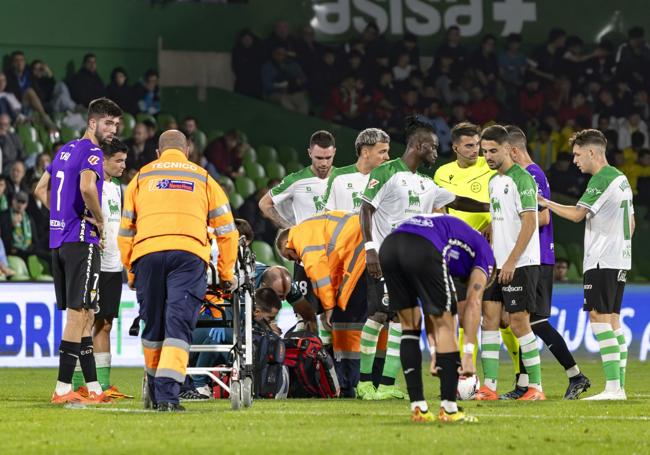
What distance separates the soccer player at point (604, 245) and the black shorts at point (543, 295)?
456 mm

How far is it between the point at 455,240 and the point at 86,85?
16.1 m

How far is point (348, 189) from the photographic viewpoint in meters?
13.0

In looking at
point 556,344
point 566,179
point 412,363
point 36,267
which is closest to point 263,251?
point 36,267

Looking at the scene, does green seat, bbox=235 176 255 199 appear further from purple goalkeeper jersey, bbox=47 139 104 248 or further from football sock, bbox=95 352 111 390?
purple goalkeeper jersey, bbox=47 139 104 248

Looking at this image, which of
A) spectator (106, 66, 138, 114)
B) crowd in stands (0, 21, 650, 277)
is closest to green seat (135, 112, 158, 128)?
crowd in stands (0, 21, 650, 277)

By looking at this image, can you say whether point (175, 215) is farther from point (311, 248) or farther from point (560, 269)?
point (560, 269)

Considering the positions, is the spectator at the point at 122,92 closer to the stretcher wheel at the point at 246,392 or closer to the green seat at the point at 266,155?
the green seat at the point at 266,155

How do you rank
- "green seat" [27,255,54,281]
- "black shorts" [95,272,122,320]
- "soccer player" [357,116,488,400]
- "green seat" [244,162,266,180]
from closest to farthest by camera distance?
"soccer player" [357,116,488,400] < "black shorts" [95,272,122,320] < "green seat" [27,255,54,281] < "green seat" [244,162,266,180]

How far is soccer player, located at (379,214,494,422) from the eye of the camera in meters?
8.80

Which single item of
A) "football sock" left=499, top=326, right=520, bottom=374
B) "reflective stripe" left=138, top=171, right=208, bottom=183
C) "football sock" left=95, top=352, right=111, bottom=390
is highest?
"reflective stripe" left=138, top=171, right=208, bottom=183

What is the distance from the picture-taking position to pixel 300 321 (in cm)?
1302

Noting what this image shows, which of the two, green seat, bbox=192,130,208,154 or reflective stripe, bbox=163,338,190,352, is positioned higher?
green seat, bbox=192,130,208,154

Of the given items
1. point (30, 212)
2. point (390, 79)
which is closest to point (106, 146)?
point (30, 212)

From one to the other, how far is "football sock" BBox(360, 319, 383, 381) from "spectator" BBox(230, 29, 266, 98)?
1388 cm
